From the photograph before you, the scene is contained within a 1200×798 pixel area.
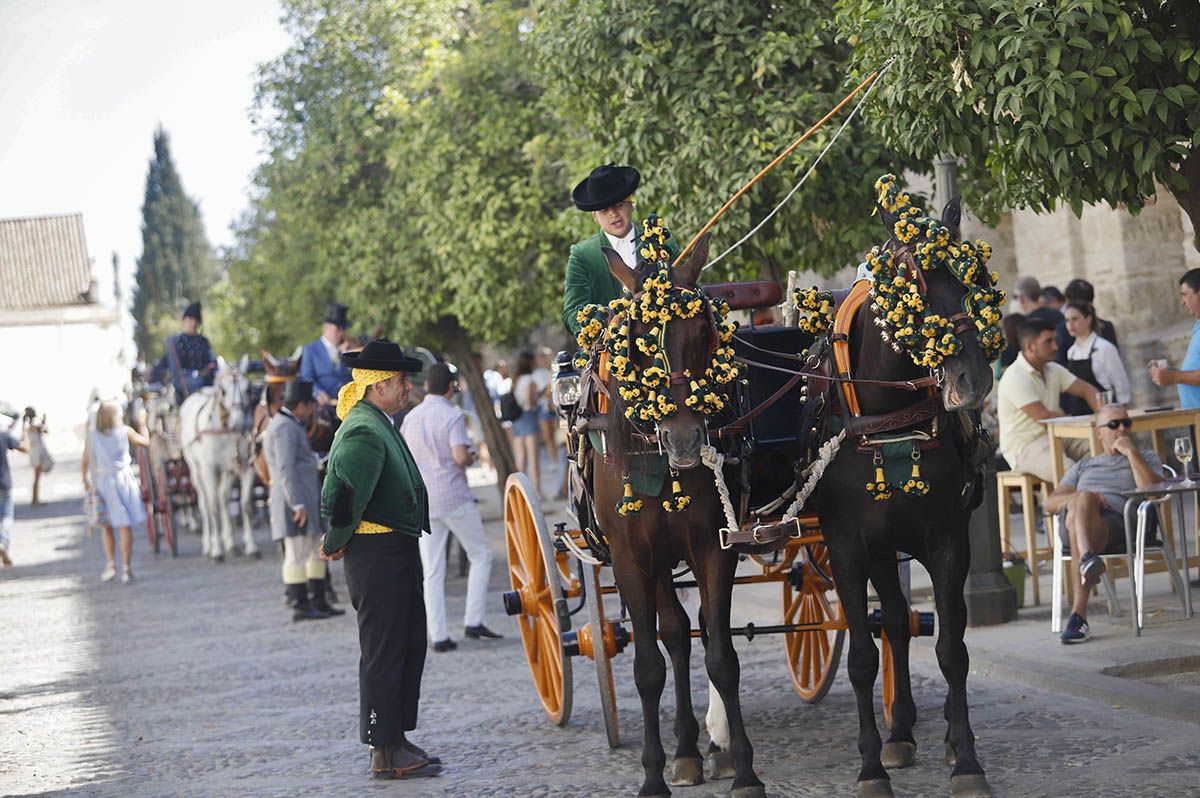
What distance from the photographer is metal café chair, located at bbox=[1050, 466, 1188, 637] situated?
874 centimetres

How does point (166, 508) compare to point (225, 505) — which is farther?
point (166, 508)

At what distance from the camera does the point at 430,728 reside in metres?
8.38

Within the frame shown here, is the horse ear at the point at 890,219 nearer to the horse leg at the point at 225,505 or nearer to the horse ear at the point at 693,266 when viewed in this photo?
the horse ear at the point at 693,266

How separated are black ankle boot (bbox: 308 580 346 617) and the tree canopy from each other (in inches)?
296

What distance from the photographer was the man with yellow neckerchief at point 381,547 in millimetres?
7277

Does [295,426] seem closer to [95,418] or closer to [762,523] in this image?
[95,418]

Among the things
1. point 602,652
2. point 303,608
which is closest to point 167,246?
point 303,608

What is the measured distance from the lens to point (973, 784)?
5.88m

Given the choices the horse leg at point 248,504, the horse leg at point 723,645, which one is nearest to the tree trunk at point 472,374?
the horse leg at point 248,504

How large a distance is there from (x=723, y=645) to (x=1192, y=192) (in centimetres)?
297

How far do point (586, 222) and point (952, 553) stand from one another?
25.6ft

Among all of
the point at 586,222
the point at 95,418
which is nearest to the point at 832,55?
the point at 586,222

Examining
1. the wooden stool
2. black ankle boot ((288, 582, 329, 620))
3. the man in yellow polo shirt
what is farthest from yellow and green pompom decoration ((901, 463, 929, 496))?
black ankle boot ((288, 582, 329, 620))

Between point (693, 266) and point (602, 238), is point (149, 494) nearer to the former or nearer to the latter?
point (602, 238)
